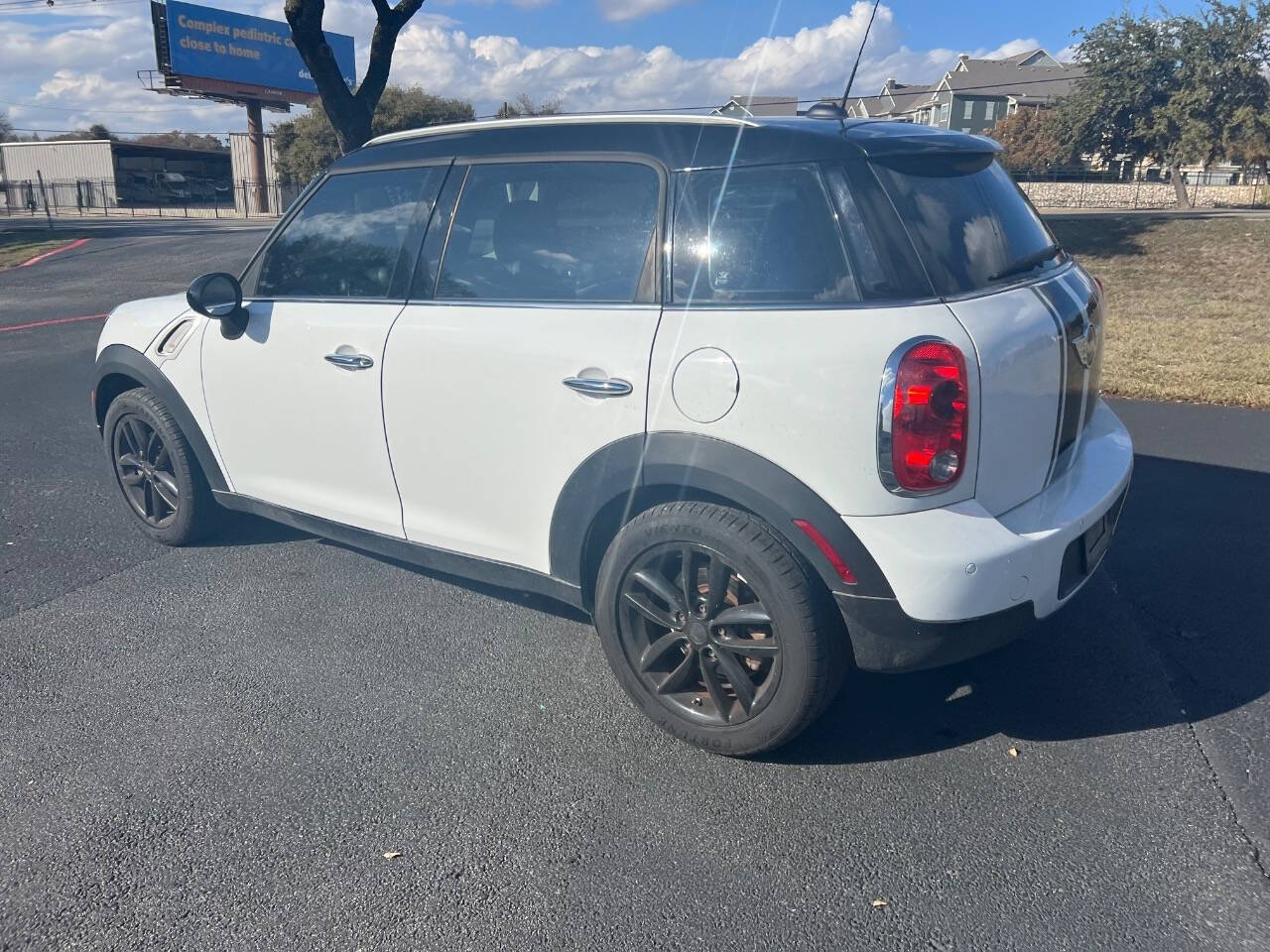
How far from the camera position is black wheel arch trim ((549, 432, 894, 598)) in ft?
8.84

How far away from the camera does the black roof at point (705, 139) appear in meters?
2.89

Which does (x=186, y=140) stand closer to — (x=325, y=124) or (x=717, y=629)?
(x=325, y=124)

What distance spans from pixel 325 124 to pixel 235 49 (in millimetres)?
5527

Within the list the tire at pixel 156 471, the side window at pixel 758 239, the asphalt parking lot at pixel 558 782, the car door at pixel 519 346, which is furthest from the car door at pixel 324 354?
the side window at pixel 758 239

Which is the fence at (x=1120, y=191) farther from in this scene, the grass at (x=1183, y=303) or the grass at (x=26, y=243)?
the grass at (x=26, y=243)

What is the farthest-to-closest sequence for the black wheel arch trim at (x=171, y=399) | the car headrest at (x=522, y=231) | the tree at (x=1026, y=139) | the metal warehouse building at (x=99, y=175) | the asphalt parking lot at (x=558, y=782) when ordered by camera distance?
the metal warehouse building at (x=99, y=175) < the tree at (x=1026, y=139) < the black wheel arch trim at (x=171, y=399) < the car headrest at (x=522, y=231) < the asphalt parking lot at (x=558, y=782)

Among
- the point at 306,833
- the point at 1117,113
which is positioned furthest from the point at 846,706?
the point at 1117,113

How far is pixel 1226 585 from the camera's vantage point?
4.18 m

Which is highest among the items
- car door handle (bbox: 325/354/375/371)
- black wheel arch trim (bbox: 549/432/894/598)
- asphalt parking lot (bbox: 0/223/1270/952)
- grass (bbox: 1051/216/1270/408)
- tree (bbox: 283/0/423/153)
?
tree (bbox: 283/0/423/153)

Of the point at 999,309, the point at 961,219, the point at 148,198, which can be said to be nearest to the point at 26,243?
the point at 961,219

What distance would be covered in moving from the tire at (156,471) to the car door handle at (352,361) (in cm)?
123

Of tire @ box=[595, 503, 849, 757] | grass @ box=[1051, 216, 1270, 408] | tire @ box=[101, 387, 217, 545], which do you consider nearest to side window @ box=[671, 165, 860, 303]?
tire @ box=[595, 503, 849, 757]

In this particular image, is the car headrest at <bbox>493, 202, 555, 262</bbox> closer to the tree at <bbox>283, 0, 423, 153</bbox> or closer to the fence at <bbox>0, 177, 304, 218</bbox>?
the tree at <bbox>283, 0, 423, 153</bbox>

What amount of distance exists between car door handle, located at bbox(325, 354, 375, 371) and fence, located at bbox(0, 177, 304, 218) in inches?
1849
